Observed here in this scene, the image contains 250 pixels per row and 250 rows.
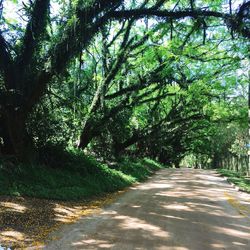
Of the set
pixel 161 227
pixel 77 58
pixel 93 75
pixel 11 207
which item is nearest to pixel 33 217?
pixel 11 207

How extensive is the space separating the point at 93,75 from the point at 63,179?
31.7ft

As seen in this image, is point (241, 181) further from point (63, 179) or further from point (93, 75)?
point (63, 179)

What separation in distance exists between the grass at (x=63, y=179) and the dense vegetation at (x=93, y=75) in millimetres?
58

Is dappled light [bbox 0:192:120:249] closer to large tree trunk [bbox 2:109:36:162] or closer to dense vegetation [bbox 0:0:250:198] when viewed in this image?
dense vegetation [bbox 0:0:250:198]

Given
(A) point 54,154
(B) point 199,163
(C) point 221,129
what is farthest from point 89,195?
(B) point 199,163

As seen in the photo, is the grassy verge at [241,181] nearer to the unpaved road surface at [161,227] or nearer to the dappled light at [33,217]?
the unpaved road surface at [161,227]

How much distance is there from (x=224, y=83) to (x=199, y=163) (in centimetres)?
6448

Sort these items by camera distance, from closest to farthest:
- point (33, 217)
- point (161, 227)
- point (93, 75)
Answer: point (161, 227), point (33, 217), point (93, 75)

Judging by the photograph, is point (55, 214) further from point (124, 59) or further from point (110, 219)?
point (124, 59)

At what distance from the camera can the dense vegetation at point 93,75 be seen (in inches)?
406

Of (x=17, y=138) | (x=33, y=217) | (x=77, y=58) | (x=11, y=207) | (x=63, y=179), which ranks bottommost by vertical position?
(x=33, y=217)

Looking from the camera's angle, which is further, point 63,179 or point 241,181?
point 241,181

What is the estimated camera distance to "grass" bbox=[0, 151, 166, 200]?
10.7 meters

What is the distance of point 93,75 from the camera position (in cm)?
2133
